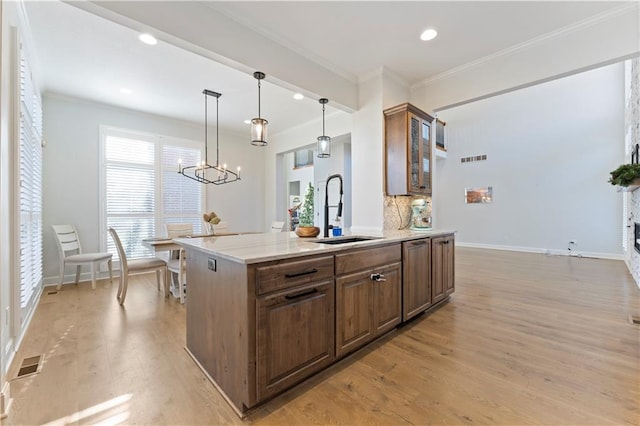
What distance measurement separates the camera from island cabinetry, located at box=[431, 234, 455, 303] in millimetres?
3076

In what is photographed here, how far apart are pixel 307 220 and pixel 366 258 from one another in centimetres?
75

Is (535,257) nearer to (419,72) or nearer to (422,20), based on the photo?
(419,72)

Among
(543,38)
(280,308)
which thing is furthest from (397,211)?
(280,308)

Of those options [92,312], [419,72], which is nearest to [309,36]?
[419,72]

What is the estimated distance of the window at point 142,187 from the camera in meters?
4.89

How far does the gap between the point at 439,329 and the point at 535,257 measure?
5373 mm

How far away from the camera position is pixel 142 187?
5219mm

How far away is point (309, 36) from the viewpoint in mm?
2998

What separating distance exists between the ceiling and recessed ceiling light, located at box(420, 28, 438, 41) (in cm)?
6

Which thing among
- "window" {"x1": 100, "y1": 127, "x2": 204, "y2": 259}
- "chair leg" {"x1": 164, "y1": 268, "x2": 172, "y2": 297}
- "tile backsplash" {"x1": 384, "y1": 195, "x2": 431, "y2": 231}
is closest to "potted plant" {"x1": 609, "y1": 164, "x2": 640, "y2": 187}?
"tile backsplash" {"x1": 384, "y1": 195, "x2": 431, "y2": 231}

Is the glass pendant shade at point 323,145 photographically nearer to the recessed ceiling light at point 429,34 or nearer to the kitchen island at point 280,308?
the recessed ceiling light at point 429,34

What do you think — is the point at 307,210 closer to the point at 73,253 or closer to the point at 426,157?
the point at 426,157

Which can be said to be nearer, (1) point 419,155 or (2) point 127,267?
(2) point 127,267

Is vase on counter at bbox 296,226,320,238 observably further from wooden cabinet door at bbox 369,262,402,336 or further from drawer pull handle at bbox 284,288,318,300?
drawer pull handle at bbox 284,288,318,300
